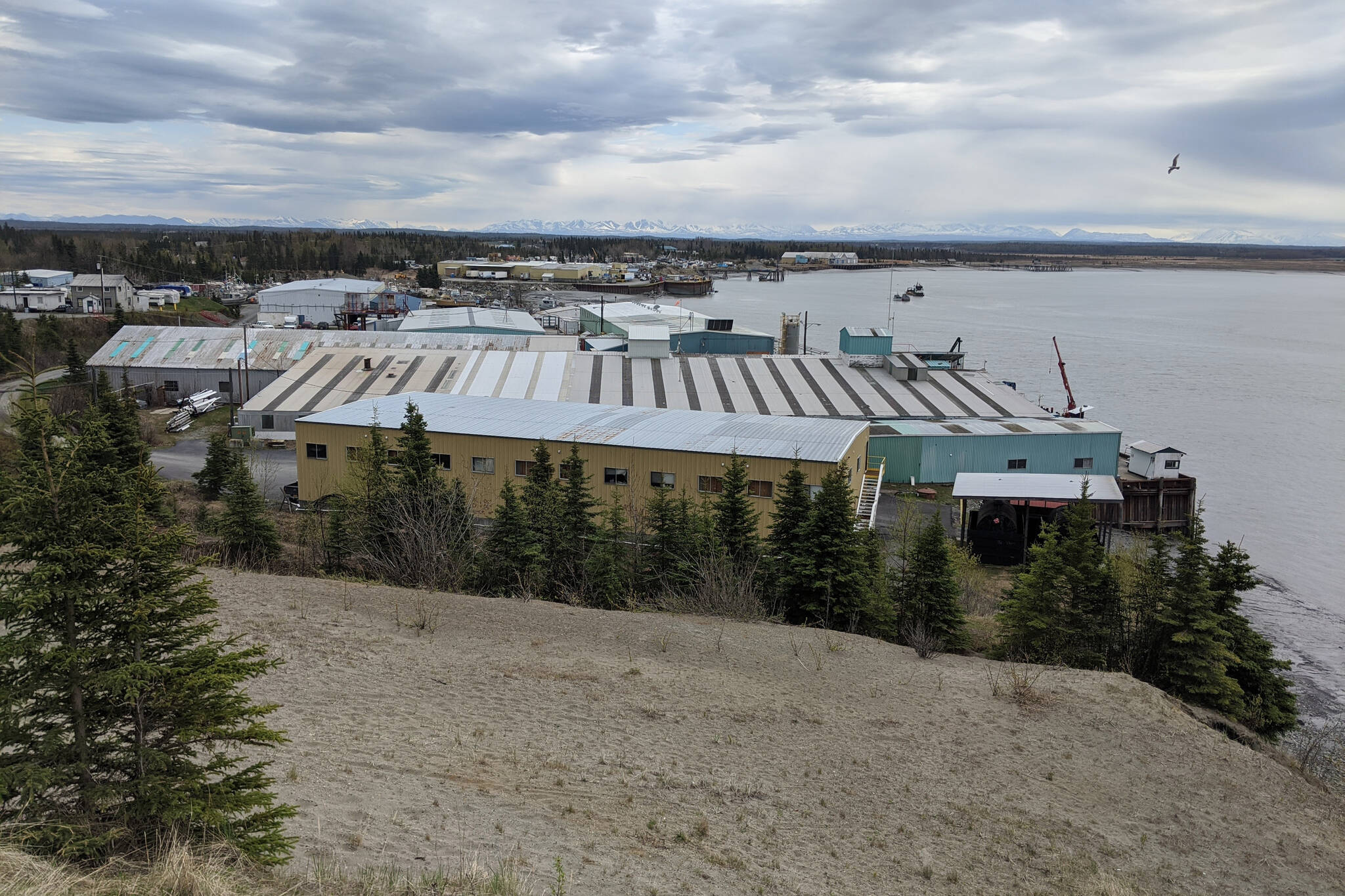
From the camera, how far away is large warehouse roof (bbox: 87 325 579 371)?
4106cm

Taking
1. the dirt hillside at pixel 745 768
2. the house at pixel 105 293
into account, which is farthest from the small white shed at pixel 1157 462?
the house at pixel 105 293

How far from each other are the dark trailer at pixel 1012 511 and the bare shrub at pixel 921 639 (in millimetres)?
8818

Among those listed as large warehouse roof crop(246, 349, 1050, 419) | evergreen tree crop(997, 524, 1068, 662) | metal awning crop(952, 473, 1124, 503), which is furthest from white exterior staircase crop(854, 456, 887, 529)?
evergreen tree crop(997, 524, 1068, 662)

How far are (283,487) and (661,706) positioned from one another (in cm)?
1837


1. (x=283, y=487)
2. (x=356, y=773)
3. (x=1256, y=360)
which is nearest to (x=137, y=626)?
(x=356, y=773)

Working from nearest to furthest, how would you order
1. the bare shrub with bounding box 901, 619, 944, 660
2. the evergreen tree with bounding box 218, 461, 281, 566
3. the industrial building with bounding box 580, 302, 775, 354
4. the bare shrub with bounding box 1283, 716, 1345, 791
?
the bare shrub with bounding box 1283, 716, 1345, 791, the bare shrub with bounding box 901, 619, 944, 660, the evergreen tree with bounding box 218, 461, 281, 566, the industrial building with bounding box 580, 302, 775, 354

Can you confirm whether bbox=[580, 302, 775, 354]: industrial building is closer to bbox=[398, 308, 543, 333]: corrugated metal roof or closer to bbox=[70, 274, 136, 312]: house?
bbox=[398, 308, 543, 333]: corrugated metal roof

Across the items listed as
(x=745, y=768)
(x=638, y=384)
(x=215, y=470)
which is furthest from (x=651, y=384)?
(x=745, y=768)

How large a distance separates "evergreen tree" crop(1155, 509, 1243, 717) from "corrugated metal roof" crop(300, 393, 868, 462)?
7.76 m

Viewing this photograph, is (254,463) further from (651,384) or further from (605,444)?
(651,384)

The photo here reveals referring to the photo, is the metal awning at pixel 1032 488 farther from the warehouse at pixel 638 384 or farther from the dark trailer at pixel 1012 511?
the warehouse at pixel 638 384

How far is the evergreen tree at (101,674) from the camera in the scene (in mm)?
5156

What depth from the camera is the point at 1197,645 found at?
535 inches

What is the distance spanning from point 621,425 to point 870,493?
300 inches
